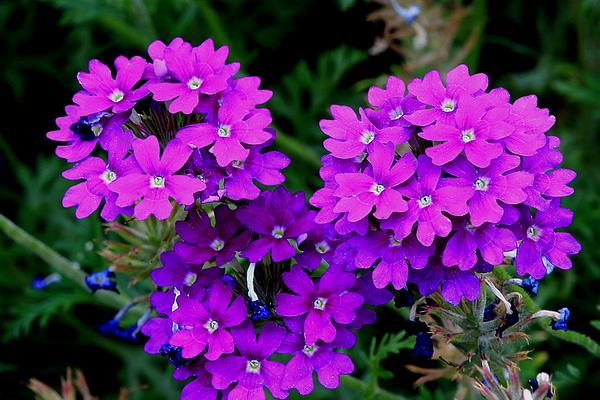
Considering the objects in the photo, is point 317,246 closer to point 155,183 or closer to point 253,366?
point 253,366

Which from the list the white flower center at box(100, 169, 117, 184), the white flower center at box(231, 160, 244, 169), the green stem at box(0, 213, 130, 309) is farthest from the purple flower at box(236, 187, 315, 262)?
the green stem at box(0, 213, 130, 309)

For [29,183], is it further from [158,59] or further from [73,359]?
[158,59]

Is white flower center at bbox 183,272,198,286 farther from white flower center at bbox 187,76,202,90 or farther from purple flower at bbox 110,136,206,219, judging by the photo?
white flower center at bbox 187,76,202,90

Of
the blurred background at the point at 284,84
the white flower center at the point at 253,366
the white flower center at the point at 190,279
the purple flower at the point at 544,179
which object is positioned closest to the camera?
the purple flower at the point at 544,179

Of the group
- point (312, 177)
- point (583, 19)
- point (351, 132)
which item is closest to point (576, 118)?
point (583, 19)

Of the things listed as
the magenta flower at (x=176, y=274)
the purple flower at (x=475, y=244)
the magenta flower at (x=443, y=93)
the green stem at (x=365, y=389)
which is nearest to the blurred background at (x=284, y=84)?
the green stem at (x=365, y=389)

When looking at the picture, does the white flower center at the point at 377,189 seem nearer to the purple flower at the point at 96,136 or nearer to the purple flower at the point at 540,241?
the purple flower at the point at 540,241
